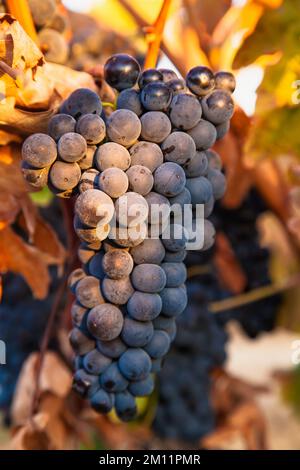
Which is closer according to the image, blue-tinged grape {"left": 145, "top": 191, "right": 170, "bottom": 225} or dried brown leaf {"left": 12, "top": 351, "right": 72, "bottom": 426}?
blue-tinged grape {"left": 145, "top": 191, "right": 170, "bottom": 225}

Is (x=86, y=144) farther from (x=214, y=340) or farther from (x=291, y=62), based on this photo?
(x=214, y=340)

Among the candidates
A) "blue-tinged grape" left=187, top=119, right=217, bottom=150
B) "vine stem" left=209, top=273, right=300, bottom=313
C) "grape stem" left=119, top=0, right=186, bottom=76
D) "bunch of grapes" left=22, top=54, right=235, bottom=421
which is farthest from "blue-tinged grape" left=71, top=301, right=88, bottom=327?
"vine stem" left=209, top=273, right=300, bottom=313

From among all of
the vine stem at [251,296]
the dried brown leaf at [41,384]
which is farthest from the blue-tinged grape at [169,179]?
the vine stem at [251,296]

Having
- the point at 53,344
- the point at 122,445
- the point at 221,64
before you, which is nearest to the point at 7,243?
the point at 53,344

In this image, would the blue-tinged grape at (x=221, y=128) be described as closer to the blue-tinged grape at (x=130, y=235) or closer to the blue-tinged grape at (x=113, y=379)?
the blue-tinged grape at (x=130, y=235)

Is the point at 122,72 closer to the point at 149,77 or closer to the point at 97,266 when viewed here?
the point at 149,77

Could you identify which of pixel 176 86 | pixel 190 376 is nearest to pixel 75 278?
pixel 176 86

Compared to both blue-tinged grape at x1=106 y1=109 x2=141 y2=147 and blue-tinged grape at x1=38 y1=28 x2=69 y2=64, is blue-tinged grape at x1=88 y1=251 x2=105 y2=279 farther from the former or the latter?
blue-tinged grape at x1=38 y1=28 x2=69 y2=64
